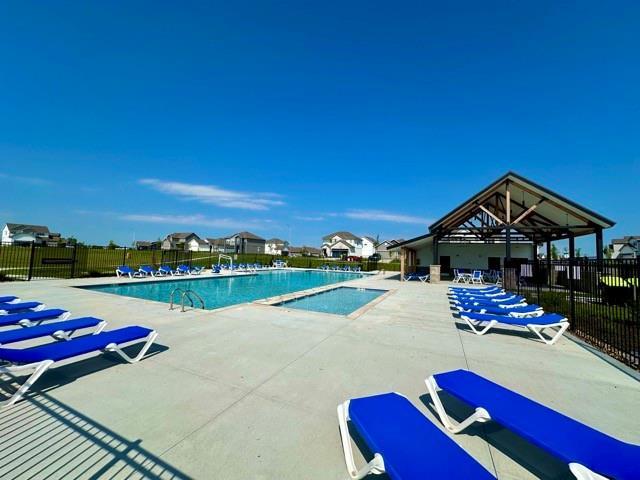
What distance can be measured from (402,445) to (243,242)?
6755 centimetres

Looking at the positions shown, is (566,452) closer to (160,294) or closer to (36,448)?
(36,448)

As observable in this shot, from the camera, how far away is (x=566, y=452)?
2.10 metres

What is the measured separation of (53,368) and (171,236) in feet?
274

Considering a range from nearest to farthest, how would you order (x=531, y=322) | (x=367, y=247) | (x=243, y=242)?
(x=531, y=322), (x=243, y=242), (x=367, y=247)

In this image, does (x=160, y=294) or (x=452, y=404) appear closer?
(x=452, y=404)

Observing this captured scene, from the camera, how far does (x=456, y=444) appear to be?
7.07ft

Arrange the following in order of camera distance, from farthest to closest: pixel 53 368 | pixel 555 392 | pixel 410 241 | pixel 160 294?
pixel 410 241 < pixel 160 294 < pixel 53 368 < pixel 555 392

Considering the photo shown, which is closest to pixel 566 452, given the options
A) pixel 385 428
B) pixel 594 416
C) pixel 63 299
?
pixel 385 428

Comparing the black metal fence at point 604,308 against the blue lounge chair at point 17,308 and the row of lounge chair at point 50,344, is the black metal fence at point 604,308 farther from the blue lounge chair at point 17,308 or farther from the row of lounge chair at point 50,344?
the blue lounge chair at point 17,308

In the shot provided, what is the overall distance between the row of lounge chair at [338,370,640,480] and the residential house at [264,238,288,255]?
281 feet

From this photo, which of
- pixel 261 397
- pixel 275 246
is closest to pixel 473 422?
pixel 261 397

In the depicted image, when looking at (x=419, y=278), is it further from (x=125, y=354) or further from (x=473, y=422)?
(x=125, y=354)

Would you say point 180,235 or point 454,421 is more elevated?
point 180,235

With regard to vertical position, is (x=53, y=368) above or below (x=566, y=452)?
below
